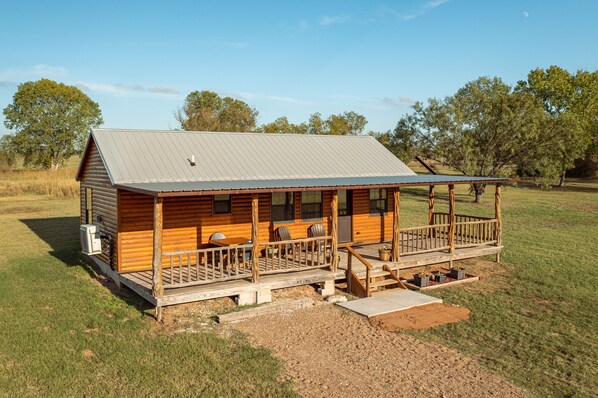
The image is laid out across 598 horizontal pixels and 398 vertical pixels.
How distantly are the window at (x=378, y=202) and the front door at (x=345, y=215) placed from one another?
39.0 inches

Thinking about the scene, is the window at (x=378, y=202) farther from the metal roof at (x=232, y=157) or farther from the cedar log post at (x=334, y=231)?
the cedar log post at (x=334, y=231)

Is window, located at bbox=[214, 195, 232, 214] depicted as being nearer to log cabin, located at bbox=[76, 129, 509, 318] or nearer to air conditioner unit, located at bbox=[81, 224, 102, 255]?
log cabin, located at bbox=[76, 129, 509, 318]

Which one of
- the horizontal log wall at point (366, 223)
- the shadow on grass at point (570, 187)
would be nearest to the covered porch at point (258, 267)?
the horizontal log wall at point (366, 223)

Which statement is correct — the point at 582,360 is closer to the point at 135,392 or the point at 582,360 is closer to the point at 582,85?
the point at 135,392

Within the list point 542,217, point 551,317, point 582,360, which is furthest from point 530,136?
point 582,360

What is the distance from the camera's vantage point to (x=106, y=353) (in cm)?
938

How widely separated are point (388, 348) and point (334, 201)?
501cm

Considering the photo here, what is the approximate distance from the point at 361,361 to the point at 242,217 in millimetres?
7482

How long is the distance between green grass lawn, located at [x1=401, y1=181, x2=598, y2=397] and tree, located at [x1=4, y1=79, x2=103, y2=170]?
68.7m

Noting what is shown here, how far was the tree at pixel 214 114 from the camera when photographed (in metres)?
61.4

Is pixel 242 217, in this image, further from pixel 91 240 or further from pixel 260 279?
pixel 91 240

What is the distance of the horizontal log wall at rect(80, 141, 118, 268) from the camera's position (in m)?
14.3

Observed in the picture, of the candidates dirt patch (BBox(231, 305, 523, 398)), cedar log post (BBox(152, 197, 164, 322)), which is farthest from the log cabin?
dirt patch (BBox(231, 305, 523, 398))

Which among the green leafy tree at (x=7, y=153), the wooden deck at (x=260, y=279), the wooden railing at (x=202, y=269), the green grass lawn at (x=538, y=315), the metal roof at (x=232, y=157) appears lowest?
the green grass lawn at (x=538, y=315)
